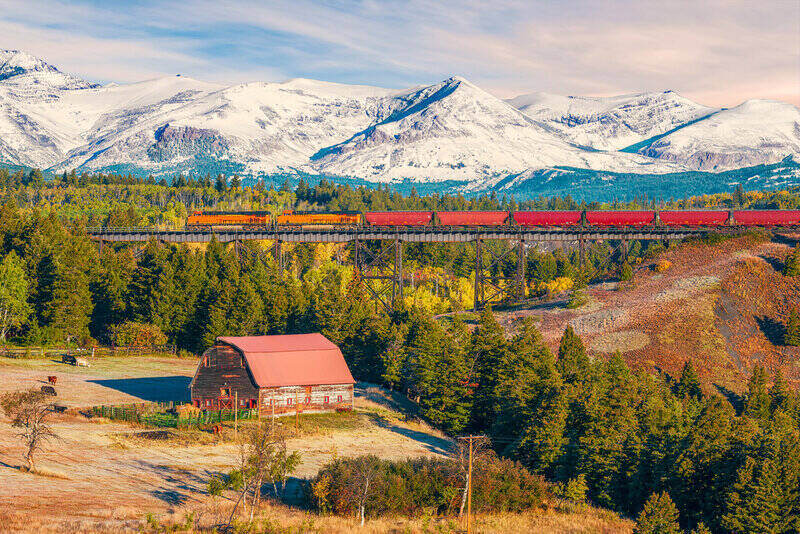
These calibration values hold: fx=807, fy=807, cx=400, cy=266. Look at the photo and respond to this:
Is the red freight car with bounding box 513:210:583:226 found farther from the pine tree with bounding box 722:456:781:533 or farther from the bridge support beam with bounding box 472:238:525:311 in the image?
the pine tree with bounding box 722:456:781:533

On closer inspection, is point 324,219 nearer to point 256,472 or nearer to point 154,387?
point 154,387

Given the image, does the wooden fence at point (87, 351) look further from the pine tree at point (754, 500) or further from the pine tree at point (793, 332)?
the pine tree at point (793, 332)

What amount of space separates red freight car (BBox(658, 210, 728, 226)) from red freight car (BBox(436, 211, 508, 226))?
79.9 feet

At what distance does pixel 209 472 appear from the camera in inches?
2188

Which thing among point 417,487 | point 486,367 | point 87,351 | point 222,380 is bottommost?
point 417,487

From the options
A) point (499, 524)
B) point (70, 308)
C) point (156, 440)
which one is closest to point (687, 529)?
point (499, 524)

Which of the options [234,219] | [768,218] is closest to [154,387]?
[234,219]

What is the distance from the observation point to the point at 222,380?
7344cm

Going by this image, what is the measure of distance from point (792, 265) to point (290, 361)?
68.9 meters

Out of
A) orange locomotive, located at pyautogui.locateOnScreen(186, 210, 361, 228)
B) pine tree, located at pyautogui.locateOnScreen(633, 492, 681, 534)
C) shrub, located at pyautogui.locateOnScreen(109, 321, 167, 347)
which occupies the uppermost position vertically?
orange locomotive, located at pyautogui.locateOnScreen(186, 210, 361, 228)

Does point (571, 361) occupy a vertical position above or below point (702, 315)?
below

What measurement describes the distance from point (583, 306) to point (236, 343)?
161 ft

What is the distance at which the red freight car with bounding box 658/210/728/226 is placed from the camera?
401 ft

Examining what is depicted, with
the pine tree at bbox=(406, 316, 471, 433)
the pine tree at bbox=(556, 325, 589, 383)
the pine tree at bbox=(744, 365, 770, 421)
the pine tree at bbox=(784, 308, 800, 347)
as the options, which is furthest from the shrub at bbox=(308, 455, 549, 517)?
the pine tree at bbox=(784, 308, 800, 347)
